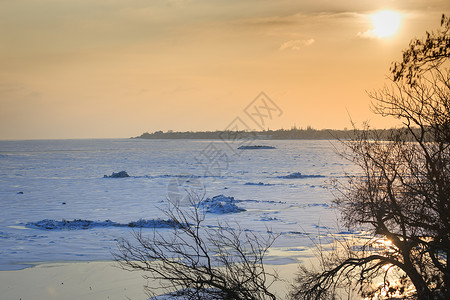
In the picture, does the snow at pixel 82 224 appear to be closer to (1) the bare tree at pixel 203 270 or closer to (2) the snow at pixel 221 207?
(1) the bare tree at pixel 203 270

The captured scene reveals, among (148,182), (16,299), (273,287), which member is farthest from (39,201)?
(273,287)

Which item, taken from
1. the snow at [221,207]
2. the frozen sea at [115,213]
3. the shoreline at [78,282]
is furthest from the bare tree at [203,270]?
the snow at [221,207]

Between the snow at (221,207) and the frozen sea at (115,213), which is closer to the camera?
the frozen sea at (115,213)

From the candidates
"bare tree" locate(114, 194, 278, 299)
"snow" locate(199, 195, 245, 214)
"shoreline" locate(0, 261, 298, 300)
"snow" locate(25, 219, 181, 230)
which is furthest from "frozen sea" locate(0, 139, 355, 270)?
"bare tree" locate(114, 194, 278, 299)

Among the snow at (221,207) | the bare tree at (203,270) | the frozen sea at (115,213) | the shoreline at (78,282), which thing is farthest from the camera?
the snow at (221,207)

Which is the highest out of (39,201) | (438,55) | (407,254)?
(438,55)

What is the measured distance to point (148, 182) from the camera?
120 feet

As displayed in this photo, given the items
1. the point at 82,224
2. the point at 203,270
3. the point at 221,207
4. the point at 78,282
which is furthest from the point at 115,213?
the point at 203,270

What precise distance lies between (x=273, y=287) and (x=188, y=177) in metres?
29.8

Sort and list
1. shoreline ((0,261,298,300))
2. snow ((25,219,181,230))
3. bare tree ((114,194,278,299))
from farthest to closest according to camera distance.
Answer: snow ((25,219,181,230)) → shoreline ((0,261,298,300)) → bare tree ((114,194,278,299))

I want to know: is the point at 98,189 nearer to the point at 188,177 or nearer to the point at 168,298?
the point at 188,177

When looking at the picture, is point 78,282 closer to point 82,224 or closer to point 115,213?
point 82,224

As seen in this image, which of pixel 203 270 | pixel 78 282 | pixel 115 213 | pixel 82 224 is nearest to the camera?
pixel 203 270

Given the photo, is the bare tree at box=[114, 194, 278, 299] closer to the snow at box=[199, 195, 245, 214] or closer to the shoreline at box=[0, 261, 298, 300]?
the shoreline at box=[0, 261, 298, 300]
